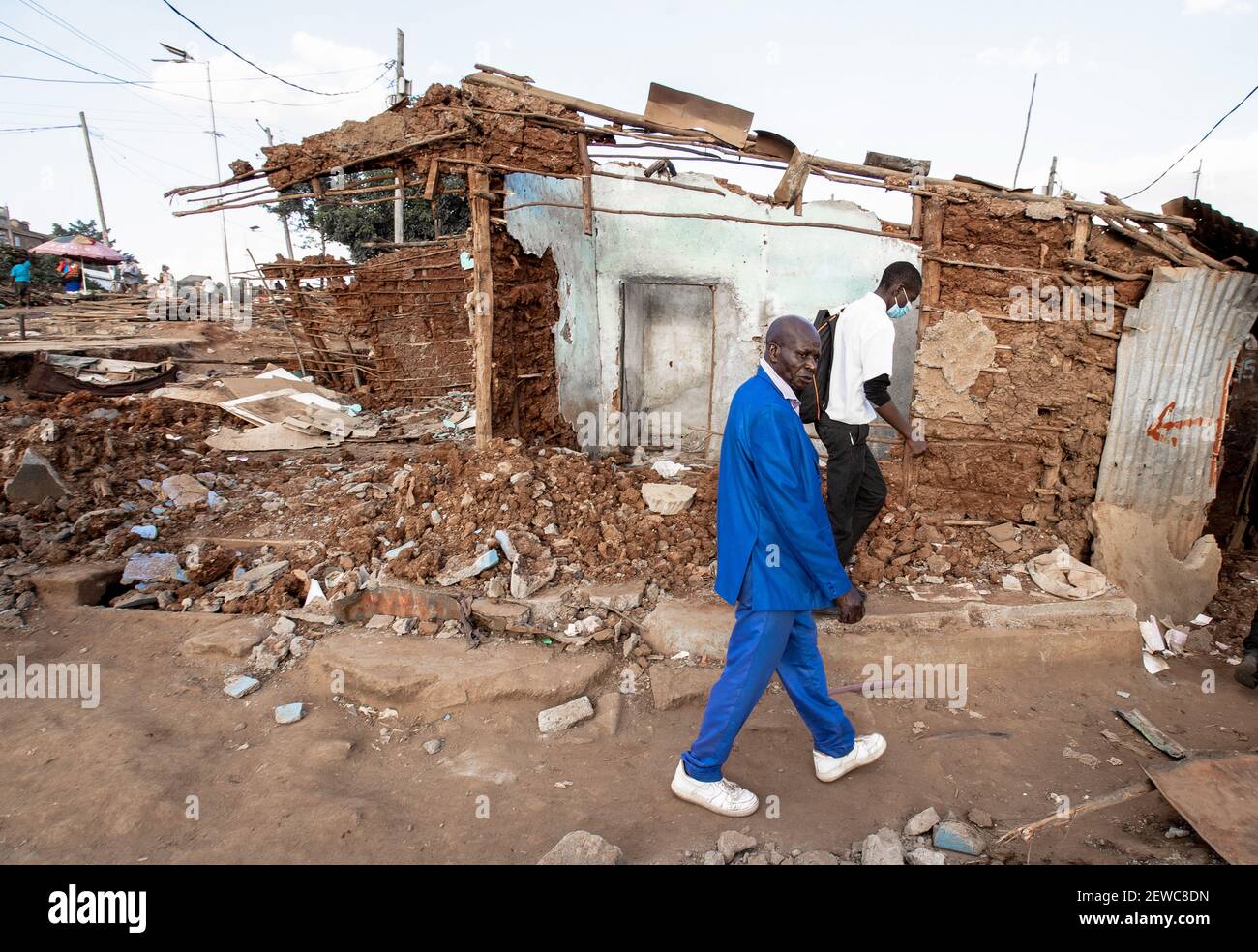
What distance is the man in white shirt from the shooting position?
3.97 metres

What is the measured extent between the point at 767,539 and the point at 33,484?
22.3 ft

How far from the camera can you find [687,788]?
3.04 m

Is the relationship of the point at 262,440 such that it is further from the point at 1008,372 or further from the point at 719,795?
the point at 1008,372

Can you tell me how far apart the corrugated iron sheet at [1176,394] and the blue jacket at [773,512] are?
4.33m

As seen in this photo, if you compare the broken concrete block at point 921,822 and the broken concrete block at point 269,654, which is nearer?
the broken concrete block at point 921,822

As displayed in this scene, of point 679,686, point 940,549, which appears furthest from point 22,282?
point 940,549

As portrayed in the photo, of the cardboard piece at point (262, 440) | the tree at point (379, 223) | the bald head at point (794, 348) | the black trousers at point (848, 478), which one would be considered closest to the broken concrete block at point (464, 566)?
the black trousers at point (848, 478)

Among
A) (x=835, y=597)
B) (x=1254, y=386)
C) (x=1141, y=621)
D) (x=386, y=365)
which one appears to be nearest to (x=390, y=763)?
(x=835, y=597)

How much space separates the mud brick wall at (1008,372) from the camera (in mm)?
5605

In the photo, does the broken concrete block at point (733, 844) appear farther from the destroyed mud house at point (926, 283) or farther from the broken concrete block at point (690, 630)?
the destroyed mud house at point (926, 283)

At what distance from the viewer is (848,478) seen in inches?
160

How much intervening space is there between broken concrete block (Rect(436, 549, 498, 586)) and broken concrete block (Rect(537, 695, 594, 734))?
122cm
